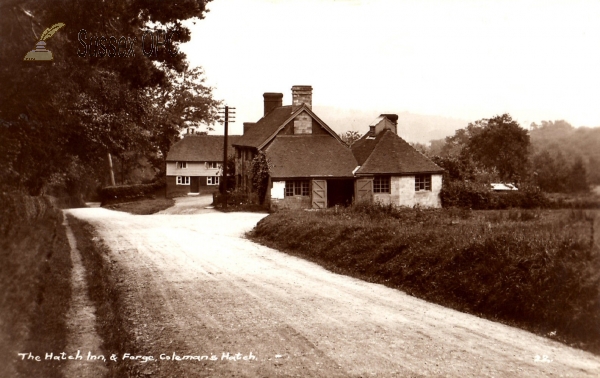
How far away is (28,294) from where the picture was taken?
9633 mm

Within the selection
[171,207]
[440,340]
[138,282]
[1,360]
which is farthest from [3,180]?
[171,207]

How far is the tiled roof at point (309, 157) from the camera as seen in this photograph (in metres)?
38.9

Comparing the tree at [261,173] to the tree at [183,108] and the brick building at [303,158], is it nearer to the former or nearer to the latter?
the brick building at [303,158]

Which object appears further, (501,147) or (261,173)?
(501,147)

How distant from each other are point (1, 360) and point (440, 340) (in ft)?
20.5

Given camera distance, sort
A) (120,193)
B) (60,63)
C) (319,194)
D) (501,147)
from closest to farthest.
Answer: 1. (60,63)
2. (319,194)
3. (501,147)
4. (120,193)

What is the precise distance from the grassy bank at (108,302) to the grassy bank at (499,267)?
19.8 feet

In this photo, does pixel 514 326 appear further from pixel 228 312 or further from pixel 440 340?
pixel 228 312

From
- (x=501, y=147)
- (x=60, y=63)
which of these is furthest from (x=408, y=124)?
(x=60, y=63)

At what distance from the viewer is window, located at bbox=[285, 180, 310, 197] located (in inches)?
1534

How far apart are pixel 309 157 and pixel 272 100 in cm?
1036

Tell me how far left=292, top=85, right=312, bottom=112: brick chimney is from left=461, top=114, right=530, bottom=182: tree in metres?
14.6

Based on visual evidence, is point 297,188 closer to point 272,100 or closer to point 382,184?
point 382,184

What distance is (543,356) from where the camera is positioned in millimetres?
7828
